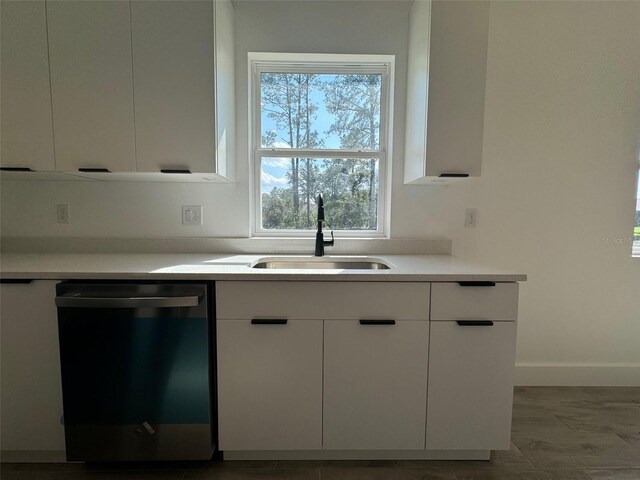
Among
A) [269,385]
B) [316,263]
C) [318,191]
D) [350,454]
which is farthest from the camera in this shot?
[318,191]

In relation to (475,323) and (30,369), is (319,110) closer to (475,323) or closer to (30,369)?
(475,323)

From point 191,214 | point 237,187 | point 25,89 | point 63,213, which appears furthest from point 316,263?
point 25,89

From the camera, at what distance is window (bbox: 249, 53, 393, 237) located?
2.04 metres

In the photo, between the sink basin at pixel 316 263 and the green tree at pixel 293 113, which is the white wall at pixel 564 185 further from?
the green tree at pixel 293 113

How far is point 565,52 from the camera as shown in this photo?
6.44 feet

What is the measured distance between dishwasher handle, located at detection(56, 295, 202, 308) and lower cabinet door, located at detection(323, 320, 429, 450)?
1.98ft

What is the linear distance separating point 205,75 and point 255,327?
1203mm

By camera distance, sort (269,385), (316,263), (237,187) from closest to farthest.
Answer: (269,385) → (316,263) → (237,187)

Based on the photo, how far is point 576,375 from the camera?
2158mm

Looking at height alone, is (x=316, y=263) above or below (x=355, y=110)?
below

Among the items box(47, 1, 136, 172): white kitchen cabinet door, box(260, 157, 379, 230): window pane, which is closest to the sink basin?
box(260, 157, 379, 230): window pane

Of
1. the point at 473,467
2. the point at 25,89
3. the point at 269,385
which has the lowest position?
the point at 473,467

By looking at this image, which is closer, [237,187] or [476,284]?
[476,284]

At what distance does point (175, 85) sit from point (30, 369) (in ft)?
4.66
